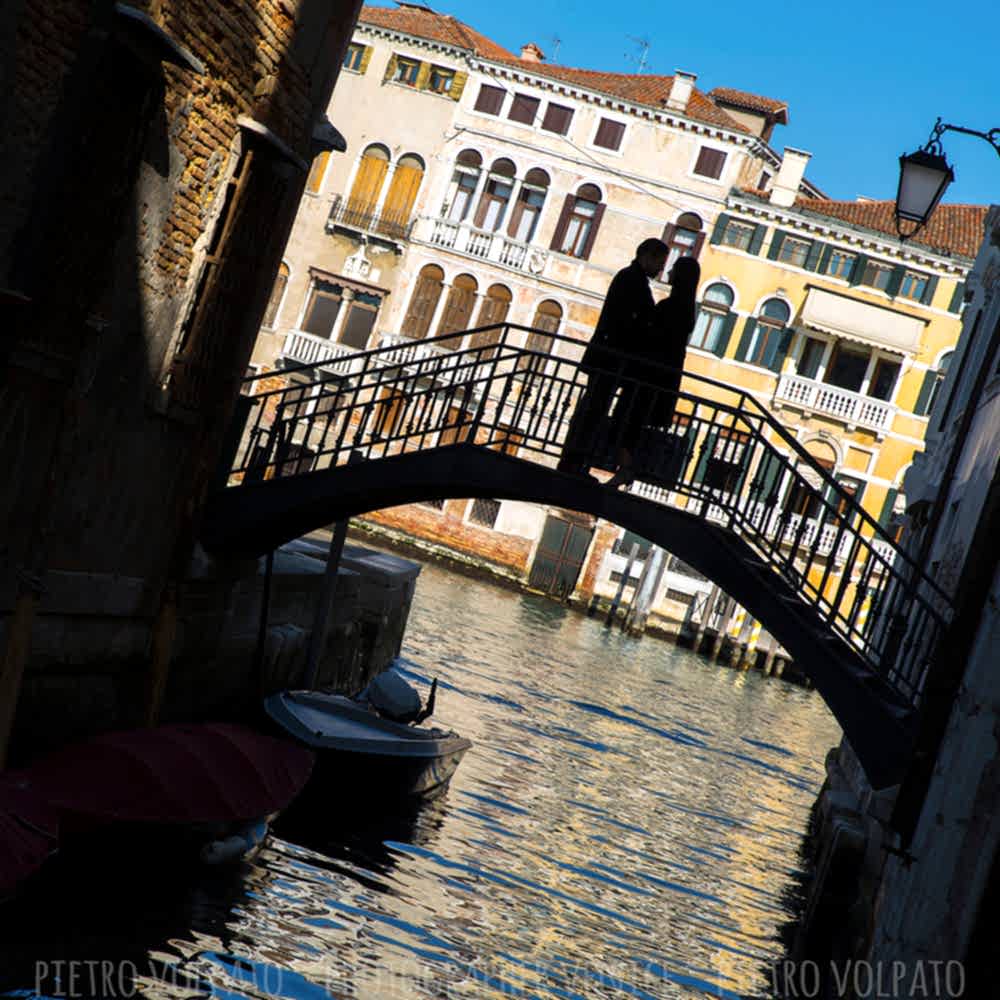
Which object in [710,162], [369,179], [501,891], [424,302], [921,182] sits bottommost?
[501,891]

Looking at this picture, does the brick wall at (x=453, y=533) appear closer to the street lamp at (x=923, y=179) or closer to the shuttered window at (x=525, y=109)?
the shuttered window at (x=525, y=109)

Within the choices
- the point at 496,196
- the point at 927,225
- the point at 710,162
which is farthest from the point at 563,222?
the point at 927,225

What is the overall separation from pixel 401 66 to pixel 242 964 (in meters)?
38.1

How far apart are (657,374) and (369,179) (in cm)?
3280

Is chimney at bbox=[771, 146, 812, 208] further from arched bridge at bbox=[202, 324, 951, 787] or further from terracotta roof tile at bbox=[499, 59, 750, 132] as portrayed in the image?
arched bridge at bbox=[202, 324, 951, 787]

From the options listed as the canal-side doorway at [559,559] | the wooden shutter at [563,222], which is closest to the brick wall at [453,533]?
the canal-side doorway at [559,559]

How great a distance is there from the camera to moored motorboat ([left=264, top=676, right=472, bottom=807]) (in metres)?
10.9

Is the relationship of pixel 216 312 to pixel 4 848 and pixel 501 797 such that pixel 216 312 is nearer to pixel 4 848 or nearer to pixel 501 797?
pixel 4 848

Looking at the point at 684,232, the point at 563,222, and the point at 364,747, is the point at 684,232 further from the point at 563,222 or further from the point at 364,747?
the point at 364,747

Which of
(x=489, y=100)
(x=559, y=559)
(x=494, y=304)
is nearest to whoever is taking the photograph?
(x=559, y=559)

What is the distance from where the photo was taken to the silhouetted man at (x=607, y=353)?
405 inches

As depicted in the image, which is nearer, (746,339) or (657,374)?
(657,374)

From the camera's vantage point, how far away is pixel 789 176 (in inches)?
1565

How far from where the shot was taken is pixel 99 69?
774 centimetres
